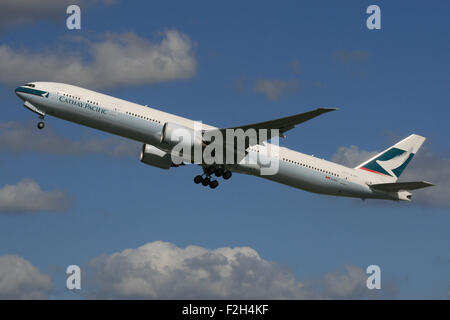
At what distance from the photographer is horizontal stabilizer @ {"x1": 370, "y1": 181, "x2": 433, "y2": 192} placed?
159 ft

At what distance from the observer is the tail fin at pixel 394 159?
176 ft

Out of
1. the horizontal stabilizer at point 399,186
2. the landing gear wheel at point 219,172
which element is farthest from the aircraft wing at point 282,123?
the horizontal stabilizer at point 399,186

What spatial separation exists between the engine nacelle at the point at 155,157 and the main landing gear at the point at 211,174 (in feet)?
9.23

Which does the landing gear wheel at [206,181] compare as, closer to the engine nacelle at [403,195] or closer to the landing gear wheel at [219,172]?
the landing gear wheel at [219,172]

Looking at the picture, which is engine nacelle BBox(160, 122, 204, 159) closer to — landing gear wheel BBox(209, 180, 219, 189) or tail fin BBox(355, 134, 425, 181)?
landing gear wheel BBox(209, 180, 219, 189)

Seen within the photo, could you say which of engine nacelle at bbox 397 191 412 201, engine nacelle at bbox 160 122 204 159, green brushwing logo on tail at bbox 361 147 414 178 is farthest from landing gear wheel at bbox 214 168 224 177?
engine nacelle at bbox 397 191 412 201

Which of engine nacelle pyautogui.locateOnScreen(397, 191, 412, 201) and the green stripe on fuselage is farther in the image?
engine nacelle pyautogui.locateOnScreen(397, 191, 412, 201)

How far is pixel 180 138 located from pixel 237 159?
5.33 m

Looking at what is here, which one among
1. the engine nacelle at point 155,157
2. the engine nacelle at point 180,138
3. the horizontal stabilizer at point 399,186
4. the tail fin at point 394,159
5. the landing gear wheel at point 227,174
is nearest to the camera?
the engine nacelle at point 180,138

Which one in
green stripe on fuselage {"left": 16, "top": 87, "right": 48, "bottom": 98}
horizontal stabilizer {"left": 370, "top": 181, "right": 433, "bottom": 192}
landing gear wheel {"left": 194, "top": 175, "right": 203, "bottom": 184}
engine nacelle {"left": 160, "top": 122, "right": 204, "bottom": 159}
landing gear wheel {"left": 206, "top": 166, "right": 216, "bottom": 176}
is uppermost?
green stripe on fuselage {"left": 16, "top": 87, "right": 48, "bottom": 98}
